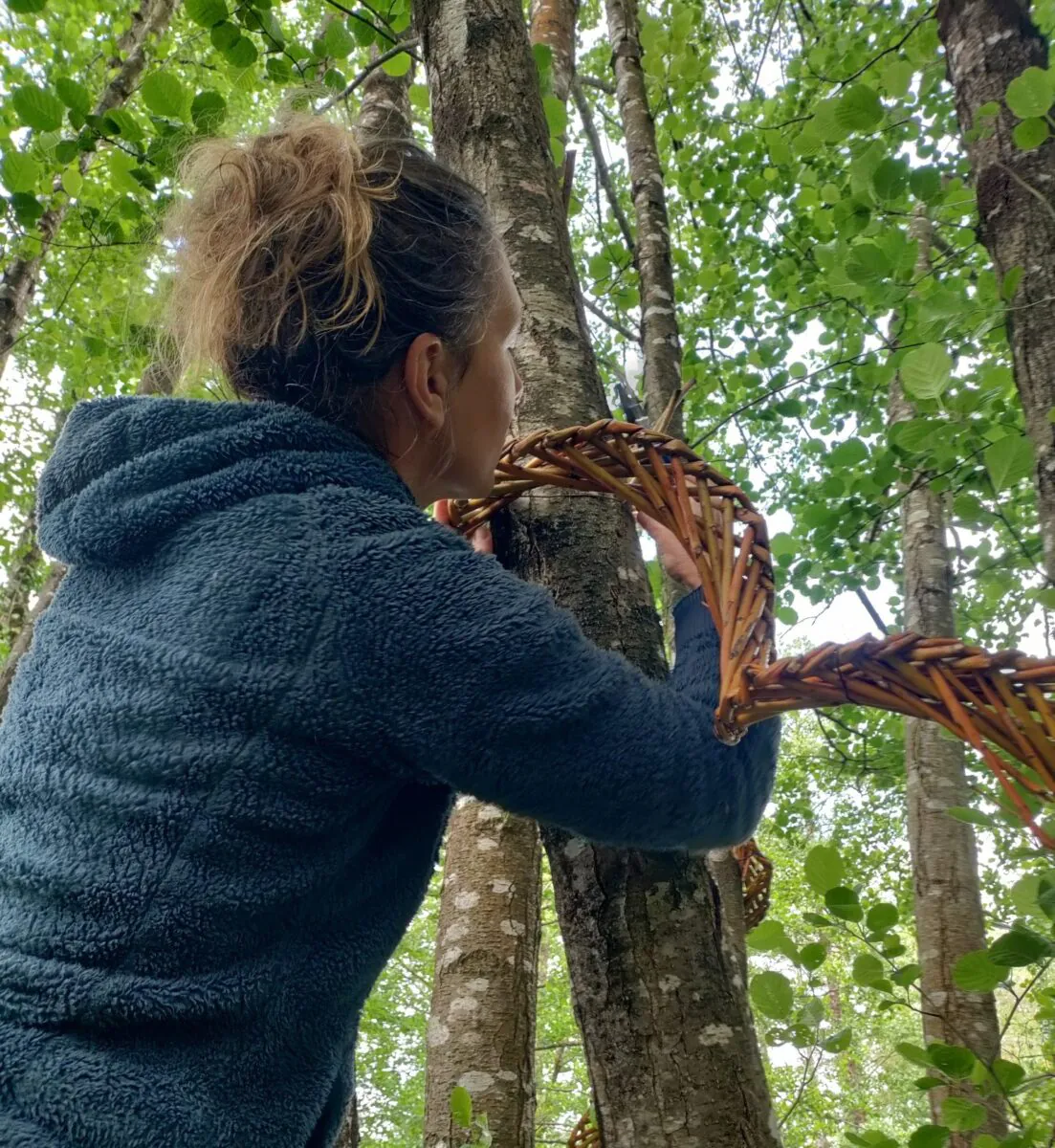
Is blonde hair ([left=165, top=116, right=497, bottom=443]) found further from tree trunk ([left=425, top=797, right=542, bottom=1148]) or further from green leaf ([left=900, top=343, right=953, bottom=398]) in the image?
tree trunk ([left=425, top=797, right=542, bottom=1148])

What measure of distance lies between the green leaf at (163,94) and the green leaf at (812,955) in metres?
2.20

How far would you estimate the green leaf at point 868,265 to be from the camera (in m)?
1.72

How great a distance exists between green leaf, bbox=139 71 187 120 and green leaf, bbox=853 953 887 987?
7.40ft

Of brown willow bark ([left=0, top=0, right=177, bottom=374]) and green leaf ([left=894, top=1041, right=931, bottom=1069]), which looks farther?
brown willow bark ([left=0, top=0, right=177, bottom=374])

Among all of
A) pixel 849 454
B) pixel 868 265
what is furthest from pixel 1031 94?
pixel 849 454

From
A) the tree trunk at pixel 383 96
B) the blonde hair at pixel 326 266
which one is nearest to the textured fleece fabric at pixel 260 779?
the blonde hair at pixel 326 266

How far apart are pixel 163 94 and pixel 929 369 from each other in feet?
5.96

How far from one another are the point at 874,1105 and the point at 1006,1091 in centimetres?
1598

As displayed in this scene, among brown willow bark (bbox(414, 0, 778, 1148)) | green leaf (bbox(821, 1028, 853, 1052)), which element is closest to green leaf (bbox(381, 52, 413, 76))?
brown willow bark (bbox(414, 0, 778, 1148))

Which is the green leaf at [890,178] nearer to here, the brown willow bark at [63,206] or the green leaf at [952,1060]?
the green leaf at [952,1060]

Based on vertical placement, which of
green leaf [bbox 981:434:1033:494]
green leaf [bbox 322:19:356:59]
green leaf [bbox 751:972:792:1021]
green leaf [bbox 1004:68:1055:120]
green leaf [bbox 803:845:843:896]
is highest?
green leaf [bbox 322:19:356:59]

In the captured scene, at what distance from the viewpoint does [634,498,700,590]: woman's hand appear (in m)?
1.23

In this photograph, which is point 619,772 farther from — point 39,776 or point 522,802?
point 39,776

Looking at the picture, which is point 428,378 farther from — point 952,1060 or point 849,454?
point 849,454
